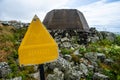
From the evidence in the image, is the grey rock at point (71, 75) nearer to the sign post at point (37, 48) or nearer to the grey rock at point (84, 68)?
the grey rock at point (84, 68)

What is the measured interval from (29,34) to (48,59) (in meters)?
0.52

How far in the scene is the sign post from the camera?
445 cm

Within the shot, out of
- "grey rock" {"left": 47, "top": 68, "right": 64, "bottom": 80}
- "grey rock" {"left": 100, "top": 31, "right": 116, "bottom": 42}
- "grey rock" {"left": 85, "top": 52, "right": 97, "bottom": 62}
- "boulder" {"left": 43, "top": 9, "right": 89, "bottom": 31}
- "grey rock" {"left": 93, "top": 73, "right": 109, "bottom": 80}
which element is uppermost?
"boulder" {"left": 43, "top": 9, "right": 89, "bottom": 31}

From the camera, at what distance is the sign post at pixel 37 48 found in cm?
445

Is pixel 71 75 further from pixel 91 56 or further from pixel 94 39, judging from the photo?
pixel 94 39

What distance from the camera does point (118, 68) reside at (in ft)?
51.1

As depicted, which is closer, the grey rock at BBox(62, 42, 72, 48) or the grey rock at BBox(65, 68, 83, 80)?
the grey rock at BBox(65, 68, 83, 80)

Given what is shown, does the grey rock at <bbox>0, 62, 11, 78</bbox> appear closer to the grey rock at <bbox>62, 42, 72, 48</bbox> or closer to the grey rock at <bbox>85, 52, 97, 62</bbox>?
the grey rock at <bbox>85, 52, 97, 62</bbox>

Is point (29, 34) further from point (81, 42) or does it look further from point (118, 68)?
point (81, 42)

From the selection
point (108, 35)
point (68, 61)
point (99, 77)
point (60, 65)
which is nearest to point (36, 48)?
point (60, 65)

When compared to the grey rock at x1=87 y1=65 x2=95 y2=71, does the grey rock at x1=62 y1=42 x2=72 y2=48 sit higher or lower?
higher

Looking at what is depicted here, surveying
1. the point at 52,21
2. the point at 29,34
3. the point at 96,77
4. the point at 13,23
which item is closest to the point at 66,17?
the point at 52,21

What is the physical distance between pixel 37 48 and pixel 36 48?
0.02 m

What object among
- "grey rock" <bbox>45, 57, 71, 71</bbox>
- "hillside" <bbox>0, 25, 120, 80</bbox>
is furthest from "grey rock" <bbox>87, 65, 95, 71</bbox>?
"grey rock" <bbox>45, 57, 71, 71</bbox>
